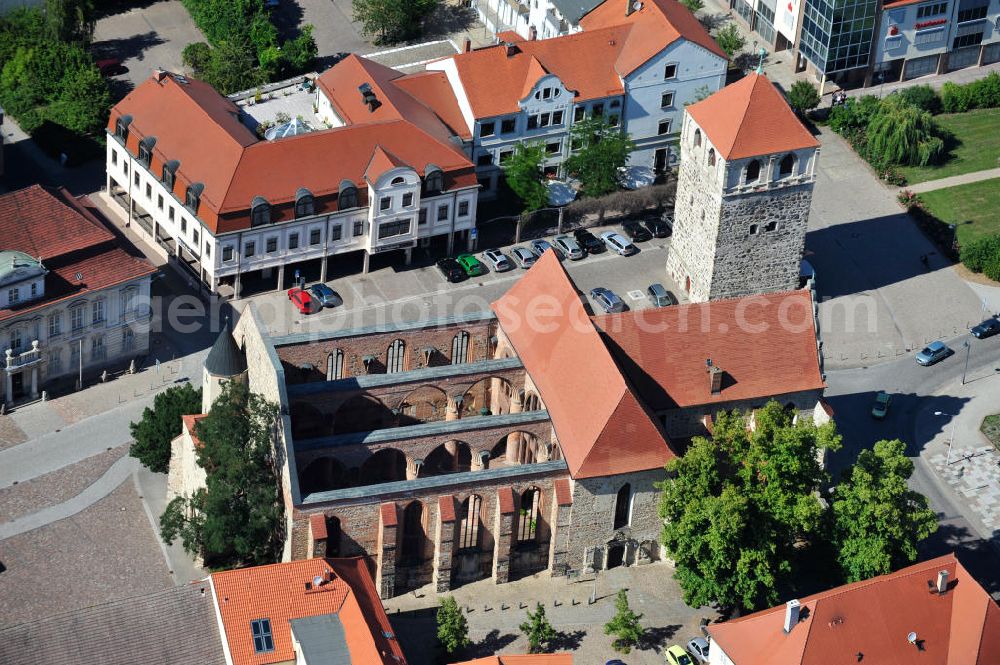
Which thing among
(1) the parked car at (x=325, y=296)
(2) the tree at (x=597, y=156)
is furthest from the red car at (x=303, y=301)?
(2) the tree at (x=597, y=156)

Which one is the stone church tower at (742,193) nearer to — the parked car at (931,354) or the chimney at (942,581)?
the parked car at (931,354)

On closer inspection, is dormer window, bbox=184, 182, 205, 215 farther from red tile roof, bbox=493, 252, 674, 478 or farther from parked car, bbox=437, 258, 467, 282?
red tile roof, bbox=493, 252, 674, 478

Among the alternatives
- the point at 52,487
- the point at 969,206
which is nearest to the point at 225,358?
the point at 52,487

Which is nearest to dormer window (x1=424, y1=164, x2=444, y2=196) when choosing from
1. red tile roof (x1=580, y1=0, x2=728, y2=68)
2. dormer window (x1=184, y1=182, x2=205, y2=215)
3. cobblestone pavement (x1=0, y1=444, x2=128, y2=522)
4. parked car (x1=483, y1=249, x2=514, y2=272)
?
parked car (x1=483, y1=249, x2=514, y2=272)

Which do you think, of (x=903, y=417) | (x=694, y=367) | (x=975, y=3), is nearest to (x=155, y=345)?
(x=694, y=367)

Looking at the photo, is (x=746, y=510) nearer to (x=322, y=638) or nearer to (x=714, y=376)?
(x=714, y=376)

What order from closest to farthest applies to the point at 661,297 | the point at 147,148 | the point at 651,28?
the point at 661,297, the point at 147,148, the point at 651,28

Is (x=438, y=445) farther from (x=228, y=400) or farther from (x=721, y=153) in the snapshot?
(x=721, y=153)
